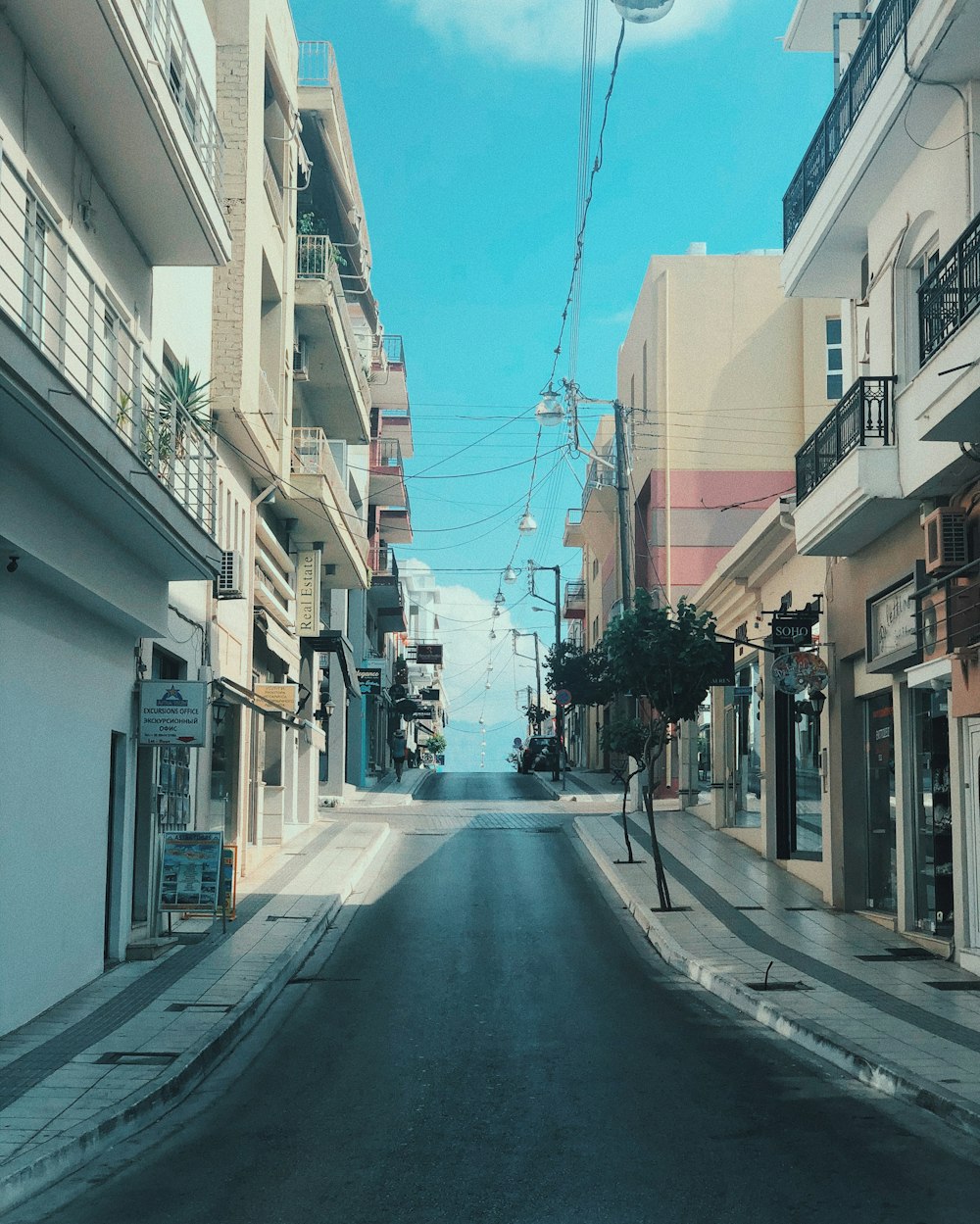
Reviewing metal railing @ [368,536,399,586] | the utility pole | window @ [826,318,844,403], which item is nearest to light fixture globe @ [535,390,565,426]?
the utility pole

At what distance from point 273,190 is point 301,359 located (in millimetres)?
4771

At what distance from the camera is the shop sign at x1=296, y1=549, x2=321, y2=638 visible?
99.0 feet

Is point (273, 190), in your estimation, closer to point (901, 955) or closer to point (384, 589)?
point (901, 955)

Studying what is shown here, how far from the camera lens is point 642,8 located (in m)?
11.2

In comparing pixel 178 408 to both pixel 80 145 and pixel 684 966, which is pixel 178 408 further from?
pixel 684 966

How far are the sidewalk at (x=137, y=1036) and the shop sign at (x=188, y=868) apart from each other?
0.56 m

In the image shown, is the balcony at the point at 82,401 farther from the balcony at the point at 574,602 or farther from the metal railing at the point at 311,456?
the balcony at the point at 574,602

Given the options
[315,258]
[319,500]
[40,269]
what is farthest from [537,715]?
[40,269]

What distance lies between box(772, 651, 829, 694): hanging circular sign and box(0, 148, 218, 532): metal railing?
8.04 meters

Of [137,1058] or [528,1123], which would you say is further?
[137,1058]

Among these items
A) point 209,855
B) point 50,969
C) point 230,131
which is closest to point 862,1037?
point 50,969

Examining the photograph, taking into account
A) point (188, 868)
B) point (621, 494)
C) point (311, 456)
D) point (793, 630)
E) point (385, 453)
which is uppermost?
point (385, 453)

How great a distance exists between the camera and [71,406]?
10.4m

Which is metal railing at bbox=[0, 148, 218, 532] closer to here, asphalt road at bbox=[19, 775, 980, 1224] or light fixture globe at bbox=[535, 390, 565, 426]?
asphalt road at bbox=[19, 775, 980, 1224]
